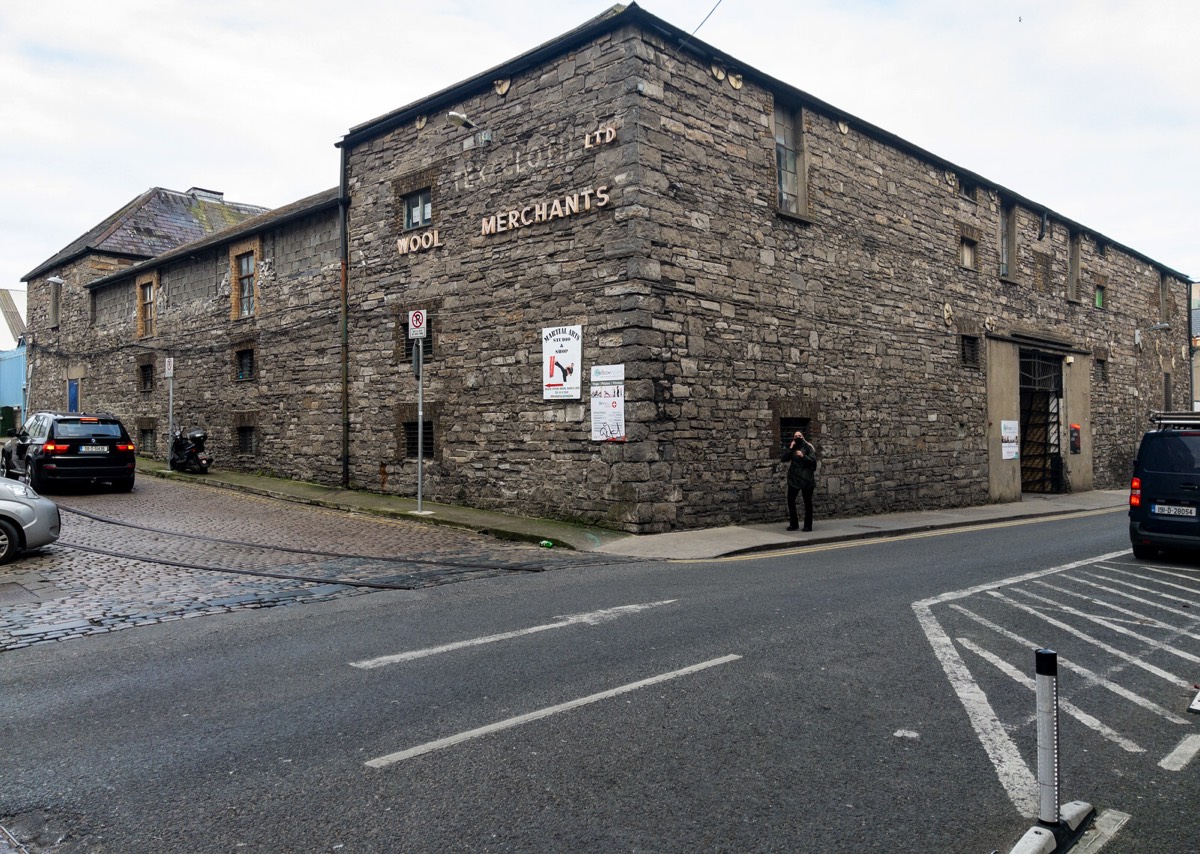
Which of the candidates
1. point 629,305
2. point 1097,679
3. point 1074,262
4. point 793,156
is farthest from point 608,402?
point 1074,262

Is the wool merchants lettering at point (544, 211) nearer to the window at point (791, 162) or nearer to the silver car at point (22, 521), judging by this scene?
the window at point (791, 162)

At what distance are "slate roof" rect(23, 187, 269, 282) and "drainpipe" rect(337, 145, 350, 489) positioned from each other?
673 inches

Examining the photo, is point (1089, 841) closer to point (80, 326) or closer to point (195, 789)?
point (195, 789)

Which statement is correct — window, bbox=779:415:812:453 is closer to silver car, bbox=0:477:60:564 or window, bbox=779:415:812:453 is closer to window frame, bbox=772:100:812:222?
window frame, bbox=772:100:812:222

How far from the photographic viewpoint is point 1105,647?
20.3 feet

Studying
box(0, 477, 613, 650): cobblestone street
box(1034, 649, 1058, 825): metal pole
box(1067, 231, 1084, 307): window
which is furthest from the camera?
box(1067, 231, 1084, 307): window

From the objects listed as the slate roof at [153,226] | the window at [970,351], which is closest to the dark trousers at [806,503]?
the window at [970,351]

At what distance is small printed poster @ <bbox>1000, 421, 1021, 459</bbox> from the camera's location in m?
21.9

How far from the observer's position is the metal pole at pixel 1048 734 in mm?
3051

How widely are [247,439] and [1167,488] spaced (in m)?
19.7

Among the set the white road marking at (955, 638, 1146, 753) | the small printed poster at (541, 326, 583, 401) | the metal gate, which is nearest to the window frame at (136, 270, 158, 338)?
the small printed poster at (541, 326, 583, 401)

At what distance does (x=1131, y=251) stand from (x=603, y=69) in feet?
82.3

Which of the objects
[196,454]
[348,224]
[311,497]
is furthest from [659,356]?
[196,454]

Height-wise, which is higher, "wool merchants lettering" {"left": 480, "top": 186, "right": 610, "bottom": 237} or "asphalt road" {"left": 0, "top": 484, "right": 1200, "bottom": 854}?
"wool merchants lettering" {"left": 480, "top": 186, "right": 610, "bottom": 237}
